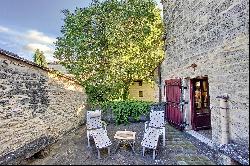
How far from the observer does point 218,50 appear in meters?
7.72

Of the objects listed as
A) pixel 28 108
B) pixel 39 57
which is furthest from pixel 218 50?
pixel 39 57

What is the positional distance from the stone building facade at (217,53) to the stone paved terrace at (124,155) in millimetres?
874

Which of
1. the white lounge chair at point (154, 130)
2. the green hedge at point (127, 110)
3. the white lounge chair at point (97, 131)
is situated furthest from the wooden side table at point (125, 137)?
the green hedge at point (127, 110)

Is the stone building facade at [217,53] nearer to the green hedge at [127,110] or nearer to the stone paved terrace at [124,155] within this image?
the stone paved terrace at [124,155]

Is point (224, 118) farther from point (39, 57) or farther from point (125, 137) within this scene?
point (39, 57)

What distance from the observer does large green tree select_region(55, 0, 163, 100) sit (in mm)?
14945

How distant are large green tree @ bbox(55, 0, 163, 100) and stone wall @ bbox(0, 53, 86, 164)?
3355mm

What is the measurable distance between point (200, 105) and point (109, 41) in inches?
240

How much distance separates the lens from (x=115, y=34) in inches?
580

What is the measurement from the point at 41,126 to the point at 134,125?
5281 mm

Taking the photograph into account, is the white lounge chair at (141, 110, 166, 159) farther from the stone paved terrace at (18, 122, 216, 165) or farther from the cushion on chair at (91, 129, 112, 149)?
the cushion on chair at (91, 129, 112, 149)

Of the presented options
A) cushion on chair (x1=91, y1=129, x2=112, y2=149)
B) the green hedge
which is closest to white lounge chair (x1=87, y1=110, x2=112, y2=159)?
cushion on chair (x1=91, y1=129, x2=112, y2=149)

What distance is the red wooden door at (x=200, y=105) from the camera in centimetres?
1038

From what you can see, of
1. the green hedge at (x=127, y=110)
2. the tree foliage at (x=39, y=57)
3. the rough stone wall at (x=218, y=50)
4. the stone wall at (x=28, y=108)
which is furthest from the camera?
the tree foliage at (x=39, y=57)
